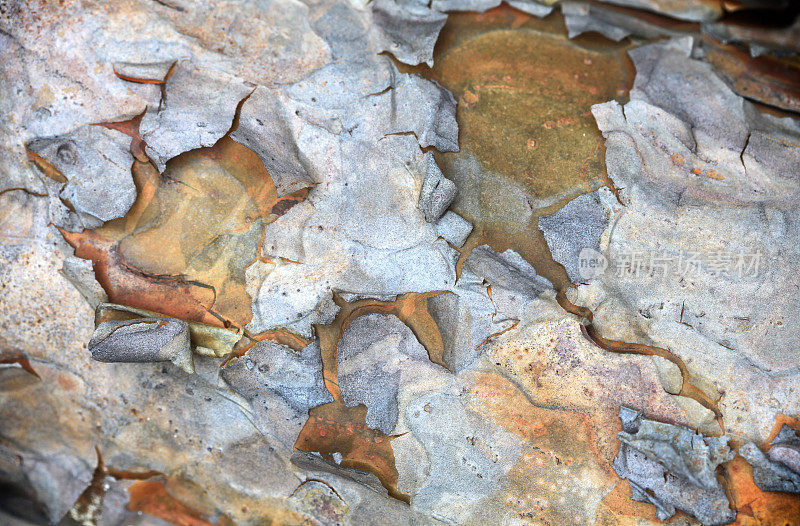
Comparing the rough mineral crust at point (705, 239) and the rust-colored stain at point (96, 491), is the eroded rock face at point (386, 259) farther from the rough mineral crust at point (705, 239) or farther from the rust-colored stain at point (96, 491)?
the rust-colored stain at point (96, 491)

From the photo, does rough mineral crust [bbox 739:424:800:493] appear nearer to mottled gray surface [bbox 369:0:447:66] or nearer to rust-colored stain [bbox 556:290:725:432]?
rust-colored stain [bbox 556:290:725:432]

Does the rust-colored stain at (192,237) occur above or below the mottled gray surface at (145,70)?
below

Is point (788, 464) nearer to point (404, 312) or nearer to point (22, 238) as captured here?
point (404, 312)

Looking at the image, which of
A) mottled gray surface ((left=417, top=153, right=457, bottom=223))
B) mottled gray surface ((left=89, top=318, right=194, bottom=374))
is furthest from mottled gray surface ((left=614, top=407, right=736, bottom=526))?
mottled gray surface ((left=89, top=318, right=194, bottom=374))

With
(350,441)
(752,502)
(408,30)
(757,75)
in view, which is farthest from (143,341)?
(757,75)

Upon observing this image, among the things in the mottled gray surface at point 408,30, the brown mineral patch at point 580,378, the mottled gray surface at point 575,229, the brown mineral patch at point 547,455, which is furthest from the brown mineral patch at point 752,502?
the mottled gray surface at point 408,30

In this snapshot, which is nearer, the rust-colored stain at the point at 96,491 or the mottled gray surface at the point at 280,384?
the mottled gray surface at the point at 280,384
